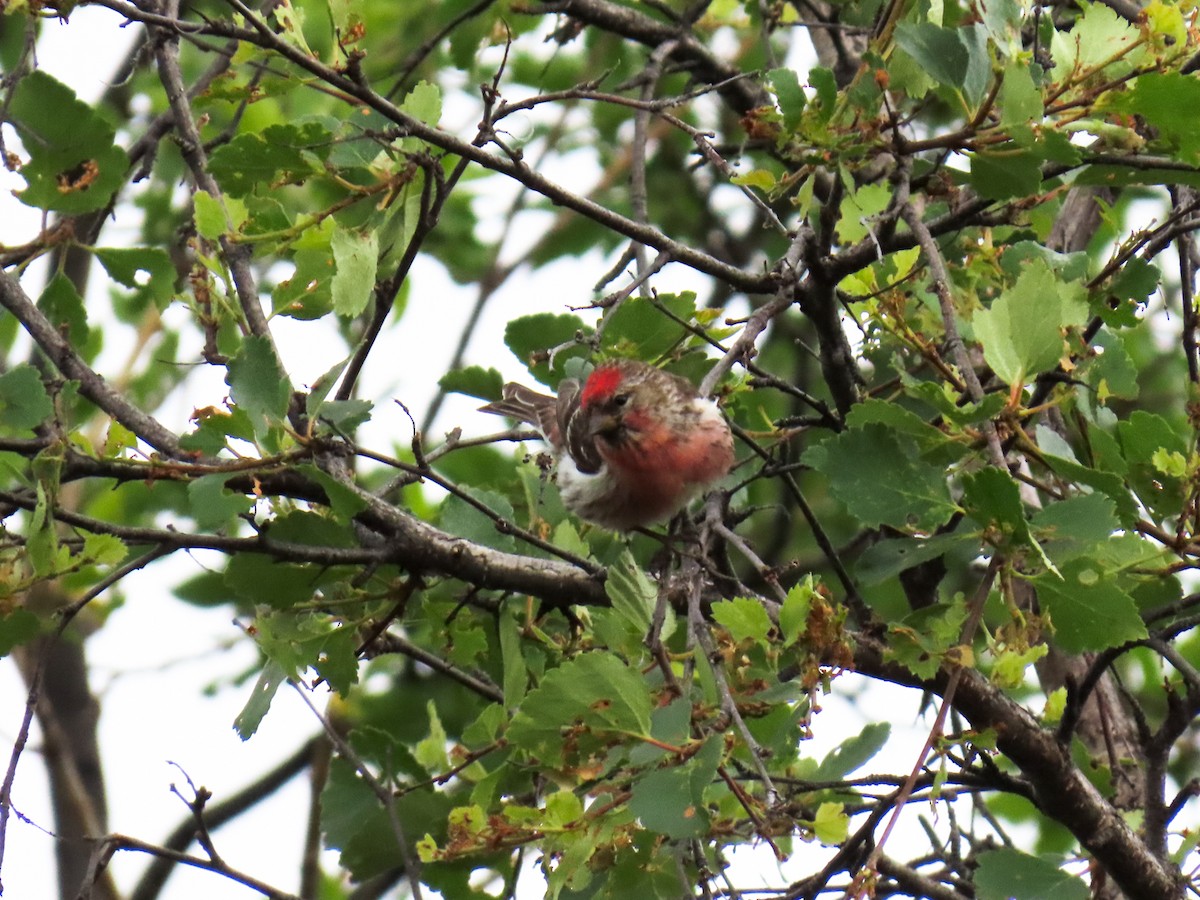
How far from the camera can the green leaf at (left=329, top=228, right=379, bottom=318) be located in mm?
3684

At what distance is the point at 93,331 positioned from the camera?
663cm

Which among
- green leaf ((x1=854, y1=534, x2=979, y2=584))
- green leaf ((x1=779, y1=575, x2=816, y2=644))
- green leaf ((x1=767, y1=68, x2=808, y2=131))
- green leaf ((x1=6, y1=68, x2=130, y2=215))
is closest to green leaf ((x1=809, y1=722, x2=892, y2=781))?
green leaf ((x1=854, y1=534, x2=979, y2=584))

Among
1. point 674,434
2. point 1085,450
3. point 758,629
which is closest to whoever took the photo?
point 758,629

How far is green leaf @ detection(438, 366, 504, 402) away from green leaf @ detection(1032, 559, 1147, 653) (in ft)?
7.59

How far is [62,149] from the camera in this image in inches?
171

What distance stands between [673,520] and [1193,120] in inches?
117

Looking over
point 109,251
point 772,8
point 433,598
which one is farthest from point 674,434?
point 109,251

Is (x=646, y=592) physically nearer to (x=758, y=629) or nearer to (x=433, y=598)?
(x=758, y=629)

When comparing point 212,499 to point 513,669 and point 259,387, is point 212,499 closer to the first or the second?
point 259,387

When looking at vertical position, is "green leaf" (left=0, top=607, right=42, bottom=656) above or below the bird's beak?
below

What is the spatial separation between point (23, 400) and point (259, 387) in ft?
2.26

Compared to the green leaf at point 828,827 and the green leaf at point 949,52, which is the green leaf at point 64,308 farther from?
the green leaf at point 828,827

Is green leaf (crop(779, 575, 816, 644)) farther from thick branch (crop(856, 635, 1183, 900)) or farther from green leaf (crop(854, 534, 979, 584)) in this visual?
thick branch (crop(856, 635, 1183, 900))

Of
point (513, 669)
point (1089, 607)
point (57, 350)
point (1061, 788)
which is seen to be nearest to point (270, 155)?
point (57, 350)
